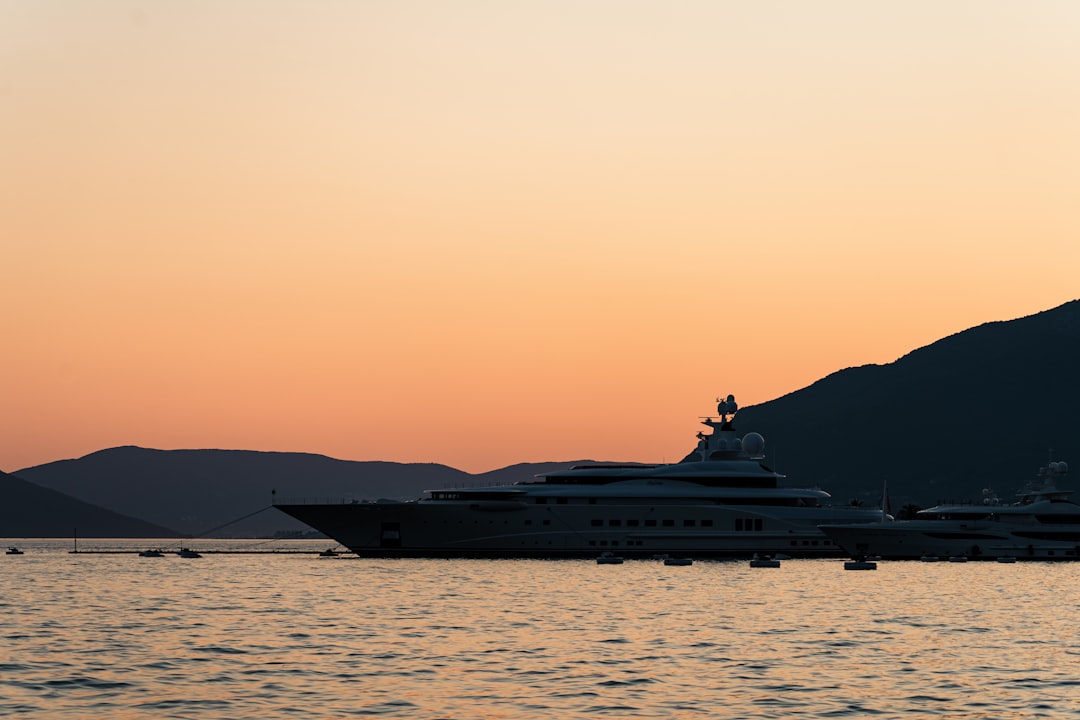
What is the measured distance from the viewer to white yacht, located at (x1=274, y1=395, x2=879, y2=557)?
12544cm

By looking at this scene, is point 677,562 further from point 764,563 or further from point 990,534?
point 990,534

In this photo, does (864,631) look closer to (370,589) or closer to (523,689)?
(523,689)

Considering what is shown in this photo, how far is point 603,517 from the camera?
129 metres

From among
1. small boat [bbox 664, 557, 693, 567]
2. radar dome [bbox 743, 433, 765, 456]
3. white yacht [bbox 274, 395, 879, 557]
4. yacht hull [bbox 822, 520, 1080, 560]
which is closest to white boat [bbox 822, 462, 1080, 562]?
yacht hull [bbox 822, 520, 1080, 560]

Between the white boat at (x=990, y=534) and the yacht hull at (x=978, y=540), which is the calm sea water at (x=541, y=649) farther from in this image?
the white boat at (x=990, y=534)

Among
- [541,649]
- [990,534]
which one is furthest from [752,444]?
[541,649]

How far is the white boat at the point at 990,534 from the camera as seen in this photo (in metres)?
134

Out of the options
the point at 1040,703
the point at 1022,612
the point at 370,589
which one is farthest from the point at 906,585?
the point at 1040,703

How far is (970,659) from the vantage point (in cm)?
5038

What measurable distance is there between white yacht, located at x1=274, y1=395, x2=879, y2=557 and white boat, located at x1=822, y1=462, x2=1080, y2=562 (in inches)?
208

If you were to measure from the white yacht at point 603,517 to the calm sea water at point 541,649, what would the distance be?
86.0ft

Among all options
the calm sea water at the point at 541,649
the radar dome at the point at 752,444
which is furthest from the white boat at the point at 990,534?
the calm sea water at the point at 541,649

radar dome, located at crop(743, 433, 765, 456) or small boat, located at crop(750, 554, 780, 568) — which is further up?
radar dome, located at crop(743, 433, 765, 456)

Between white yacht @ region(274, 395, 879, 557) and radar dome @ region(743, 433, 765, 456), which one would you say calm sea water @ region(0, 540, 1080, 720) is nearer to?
white yacht @ region(274, 395, 879, 557)
